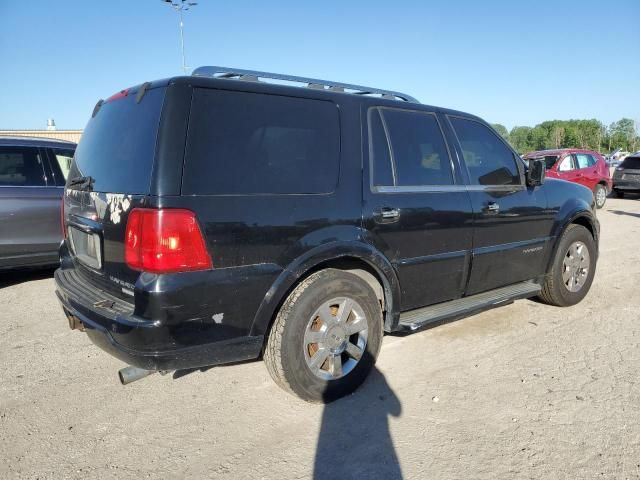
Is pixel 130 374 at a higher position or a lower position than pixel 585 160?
lower

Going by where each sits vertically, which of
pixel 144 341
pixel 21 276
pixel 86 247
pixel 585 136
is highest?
pixel 585 136

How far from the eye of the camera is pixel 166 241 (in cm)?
226

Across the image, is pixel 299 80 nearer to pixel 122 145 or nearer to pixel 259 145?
pixel 259 145

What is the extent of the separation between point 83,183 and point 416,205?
→ 2.18 metres

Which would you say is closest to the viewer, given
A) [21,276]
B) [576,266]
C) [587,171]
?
[576,266]

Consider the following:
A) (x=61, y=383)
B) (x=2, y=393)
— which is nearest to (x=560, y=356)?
(x=61, y=383)

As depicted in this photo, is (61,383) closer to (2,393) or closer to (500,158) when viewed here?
(2,393)

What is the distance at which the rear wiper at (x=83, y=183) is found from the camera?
2812 mm

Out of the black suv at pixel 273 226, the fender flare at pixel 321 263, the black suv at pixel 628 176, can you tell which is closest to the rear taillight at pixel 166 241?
the black suv at pixel 273 226

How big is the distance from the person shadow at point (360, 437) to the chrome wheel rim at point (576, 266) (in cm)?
254

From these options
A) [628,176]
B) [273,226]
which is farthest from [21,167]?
[628,176]

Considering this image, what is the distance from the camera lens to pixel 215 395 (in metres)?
3.00

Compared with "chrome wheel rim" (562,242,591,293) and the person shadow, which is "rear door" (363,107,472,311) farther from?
"chrome wheel rim" (562,242,591,293)

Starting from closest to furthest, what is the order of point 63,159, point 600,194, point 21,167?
point 21,167
point 63,159
point 600,194
